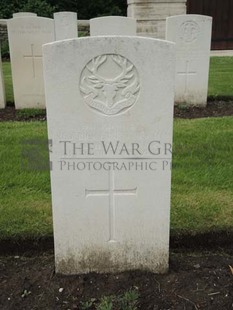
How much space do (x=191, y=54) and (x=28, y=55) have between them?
2.81 m

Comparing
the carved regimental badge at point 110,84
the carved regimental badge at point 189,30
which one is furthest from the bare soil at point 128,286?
the carved regimental badge at point 189,30

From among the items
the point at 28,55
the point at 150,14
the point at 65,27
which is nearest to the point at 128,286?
the point at 28,55

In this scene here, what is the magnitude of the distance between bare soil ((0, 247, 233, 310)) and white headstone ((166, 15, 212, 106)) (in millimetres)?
4892

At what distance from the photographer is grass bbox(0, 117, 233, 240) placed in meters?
3.07

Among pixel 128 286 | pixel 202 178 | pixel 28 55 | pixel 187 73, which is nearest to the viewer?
pixel 128 286

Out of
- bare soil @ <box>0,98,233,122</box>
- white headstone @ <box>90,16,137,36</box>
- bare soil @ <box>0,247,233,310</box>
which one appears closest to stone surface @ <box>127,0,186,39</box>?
white headstone @ <box>90,16,137,36</box>

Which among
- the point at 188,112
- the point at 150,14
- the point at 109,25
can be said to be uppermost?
the point at 150,14

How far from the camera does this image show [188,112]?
685 centimetres

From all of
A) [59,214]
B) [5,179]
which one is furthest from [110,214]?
[5,179]

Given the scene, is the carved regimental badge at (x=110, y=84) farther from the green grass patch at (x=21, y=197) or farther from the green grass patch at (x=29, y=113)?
the green grass patch at (x=29, y=113)

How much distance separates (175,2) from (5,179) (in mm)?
11873

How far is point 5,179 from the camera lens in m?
3.83

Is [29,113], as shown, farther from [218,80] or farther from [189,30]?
[218,80]

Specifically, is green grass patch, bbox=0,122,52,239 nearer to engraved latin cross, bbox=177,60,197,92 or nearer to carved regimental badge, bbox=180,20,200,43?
engraved latin cross, bbox=177,60,197,92
